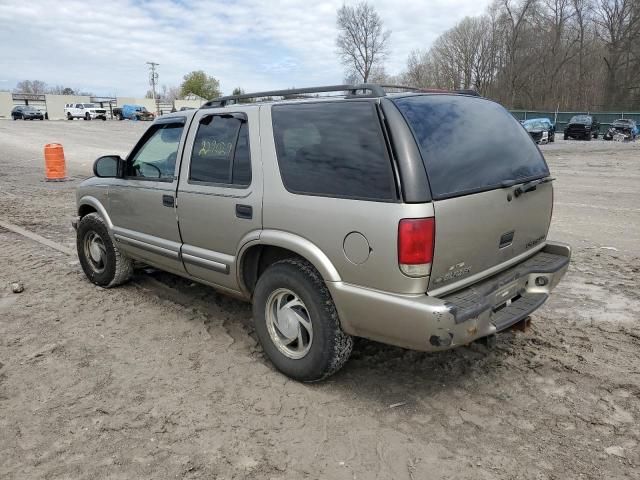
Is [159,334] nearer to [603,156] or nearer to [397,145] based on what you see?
[397,145]

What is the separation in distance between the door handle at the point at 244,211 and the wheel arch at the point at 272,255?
0.56ft

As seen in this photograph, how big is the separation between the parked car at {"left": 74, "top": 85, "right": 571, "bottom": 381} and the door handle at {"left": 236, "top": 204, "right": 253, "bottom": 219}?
12 millimetres

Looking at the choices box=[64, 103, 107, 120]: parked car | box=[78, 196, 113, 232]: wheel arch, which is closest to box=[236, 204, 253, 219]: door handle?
box=[78, 196, 113, 232]: wheel arch

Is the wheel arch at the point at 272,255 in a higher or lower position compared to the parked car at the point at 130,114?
lower

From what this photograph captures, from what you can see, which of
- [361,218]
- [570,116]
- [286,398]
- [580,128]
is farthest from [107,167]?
[570,116]

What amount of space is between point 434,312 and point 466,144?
43.2 inches

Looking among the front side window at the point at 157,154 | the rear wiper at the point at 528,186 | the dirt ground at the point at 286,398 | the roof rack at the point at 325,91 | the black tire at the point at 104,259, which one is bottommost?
the dirt ground at the point at 286,398

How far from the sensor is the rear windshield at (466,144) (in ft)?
9.39

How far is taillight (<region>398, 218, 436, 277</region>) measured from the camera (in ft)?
8.70

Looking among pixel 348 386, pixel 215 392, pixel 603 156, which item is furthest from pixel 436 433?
pixel 603 156

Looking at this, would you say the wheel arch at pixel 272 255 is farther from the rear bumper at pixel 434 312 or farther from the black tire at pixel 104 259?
the black tire at pixel 104 259

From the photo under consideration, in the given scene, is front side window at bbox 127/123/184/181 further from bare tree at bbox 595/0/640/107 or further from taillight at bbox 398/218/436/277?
bare tree at bbox 595/0/640/107

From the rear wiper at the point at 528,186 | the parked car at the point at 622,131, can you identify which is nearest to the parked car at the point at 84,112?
the parked car at the point at 622,131

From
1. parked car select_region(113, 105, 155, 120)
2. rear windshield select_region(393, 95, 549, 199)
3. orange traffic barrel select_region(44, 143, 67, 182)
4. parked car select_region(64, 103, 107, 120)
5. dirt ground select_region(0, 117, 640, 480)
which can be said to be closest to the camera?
dirt ground select_region(0, 117, 640, 480)
